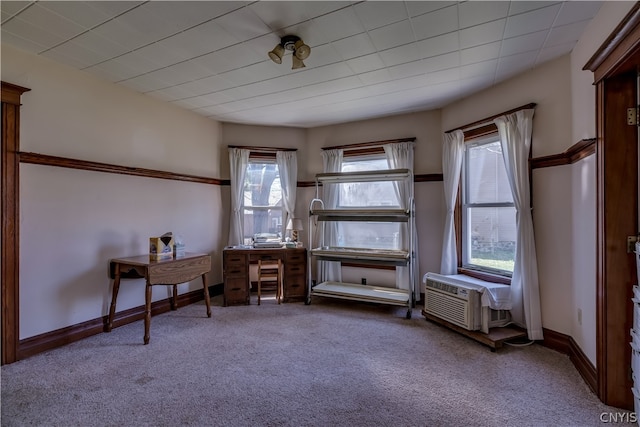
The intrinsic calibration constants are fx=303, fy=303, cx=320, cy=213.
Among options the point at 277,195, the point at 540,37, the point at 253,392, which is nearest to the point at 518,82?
the point at 540,37

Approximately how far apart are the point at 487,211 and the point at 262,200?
10.2 ft

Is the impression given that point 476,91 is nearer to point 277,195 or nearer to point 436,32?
point 436,32

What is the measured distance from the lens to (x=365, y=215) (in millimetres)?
3947

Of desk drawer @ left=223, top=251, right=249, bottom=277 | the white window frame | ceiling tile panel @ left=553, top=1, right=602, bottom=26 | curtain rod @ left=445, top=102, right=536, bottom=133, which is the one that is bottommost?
desk drawer @ left=223, top=251, right=249, bottom=277

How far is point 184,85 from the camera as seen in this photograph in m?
3.32

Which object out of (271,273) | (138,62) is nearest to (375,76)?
(138,62)

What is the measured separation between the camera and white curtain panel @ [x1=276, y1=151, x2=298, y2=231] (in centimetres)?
470

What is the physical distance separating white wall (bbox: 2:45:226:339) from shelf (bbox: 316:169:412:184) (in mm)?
1946

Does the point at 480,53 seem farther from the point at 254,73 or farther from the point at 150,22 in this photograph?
the point at 150,22

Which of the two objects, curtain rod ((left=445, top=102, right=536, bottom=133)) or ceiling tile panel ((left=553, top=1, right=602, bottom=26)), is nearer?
ceiling tile panel ((left=553, top=1, right=602, bottom=26))

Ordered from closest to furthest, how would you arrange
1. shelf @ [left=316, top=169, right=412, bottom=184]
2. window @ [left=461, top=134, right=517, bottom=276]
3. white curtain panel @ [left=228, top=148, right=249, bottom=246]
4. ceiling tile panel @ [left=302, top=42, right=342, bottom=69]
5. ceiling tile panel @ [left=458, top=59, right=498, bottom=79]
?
ceiling tile panel @ [left=302, top=42, right=342, bottom=69]
ceiling tile panel @ [left=458, top=59, right=498, bottom=79]
window @ [left=461, top=134, right=517, bottom=276]
shelf @ [left=316, top=169, right=412, bottom=184]
white curtain panel @ [left=228, top=148, right=249, bottom=246]

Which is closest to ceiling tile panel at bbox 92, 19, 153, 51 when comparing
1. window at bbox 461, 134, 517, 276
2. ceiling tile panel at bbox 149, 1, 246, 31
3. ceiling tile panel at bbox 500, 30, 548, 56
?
ceiling tile panel at bbox 149, 1, 246, 31

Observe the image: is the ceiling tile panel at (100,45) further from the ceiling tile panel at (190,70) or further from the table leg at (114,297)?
the table leg at (114,297)

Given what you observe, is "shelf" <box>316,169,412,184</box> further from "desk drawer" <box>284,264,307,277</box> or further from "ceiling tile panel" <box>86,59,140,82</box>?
"ceiling tile panel" <box>86,59,140,82</box>
